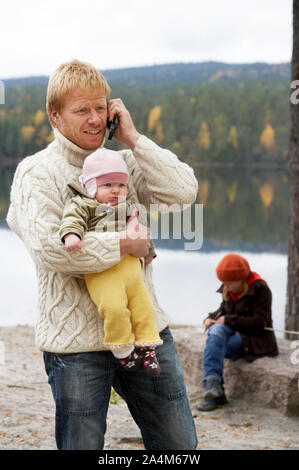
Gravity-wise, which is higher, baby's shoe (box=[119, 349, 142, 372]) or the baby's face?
the baby's face

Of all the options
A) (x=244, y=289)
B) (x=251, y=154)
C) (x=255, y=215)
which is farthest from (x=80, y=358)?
(x=251, y=154)

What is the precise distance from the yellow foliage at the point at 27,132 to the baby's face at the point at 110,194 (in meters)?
53.6

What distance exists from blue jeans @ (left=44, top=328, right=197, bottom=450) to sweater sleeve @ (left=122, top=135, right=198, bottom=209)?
1.83ft

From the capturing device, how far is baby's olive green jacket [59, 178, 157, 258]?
2.28 m

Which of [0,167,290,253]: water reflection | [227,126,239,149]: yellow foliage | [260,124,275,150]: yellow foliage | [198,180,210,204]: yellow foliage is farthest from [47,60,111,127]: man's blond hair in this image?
[260,124,275,150]: yellow foliage

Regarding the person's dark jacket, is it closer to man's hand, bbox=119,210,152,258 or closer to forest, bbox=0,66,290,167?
man's hand, bbox=119,210,152,258

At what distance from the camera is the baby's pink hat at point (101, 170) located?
7.70ft

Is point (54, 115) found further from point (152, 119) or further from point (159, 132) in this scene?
point (152, 119)

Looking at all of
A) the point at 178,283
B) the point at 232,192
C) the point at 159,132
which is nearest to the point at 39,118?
the point at 159,132
